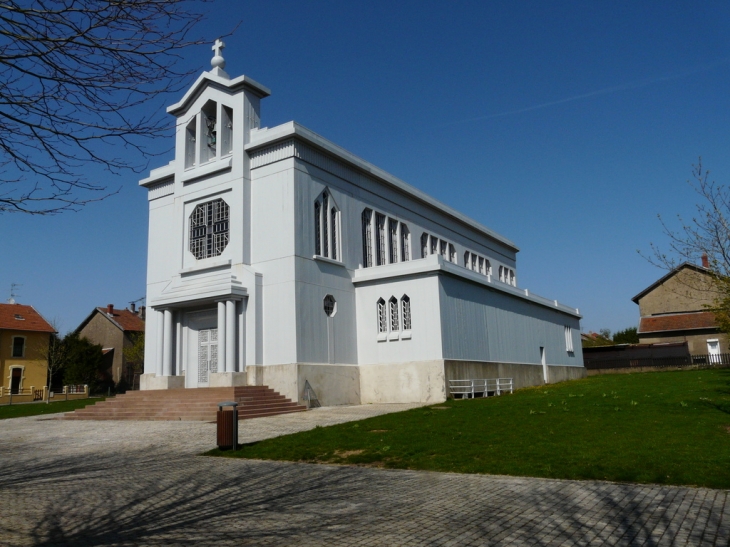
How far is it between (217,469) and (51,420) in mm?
15576

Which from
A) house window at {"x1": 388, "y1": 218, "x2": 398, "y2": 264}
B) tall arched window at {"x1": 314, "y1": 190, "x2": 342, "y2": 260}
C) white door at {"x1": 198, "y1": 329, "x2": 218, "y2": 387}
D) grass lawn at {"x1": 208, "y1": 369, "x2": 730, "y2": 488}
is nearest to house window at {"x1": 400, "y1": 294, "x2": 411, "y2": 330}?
tall arched window at {"x1": 314, "y1": 190, "x2": 342, "y2": 260}

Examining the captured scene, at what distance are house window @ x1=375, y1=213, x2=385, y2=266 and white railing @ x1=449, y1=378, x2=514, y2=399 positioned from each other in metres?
8.06

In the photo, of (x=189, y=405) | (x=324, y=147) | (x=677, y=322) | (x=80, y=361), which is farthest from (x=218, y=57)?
(x=677, y=322)

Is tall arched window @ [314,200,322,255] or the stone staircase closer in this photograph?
the stone staircase

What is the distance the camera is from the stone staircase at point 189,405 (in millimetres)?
21422

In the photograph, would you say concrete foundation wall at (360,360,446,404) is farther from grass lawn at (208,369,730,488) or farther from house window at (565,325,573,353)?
house window at (565,325,573,353)

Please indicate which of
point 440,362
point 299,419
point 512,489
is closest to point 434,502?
point 512,489

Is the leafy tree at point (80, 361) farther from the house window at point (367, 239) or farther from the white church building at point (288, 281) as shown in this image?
the house window at point (367, 239)

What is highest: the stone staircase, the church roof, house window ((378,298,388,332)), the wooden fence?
the church roof

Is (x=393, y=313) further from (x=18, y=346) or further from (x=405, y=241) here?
(x=18, y=346)

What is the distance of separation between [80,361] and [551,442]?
49889mm

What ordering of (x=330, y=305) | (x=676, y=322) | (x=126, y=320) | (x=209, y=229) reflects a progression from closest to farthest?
(x=330, y=305), (x=209, y=229), (x=676, y=322), (x=126, y=320)

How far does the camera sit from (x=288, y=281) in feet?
83.1

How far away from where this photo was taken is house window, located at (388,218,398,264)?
3328cm
